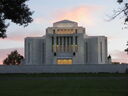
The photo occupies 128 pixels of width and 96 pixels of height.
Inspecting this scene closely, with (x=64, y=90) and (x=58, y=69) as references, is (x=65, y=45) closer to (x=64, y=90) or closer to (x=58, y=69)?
(x=58, y=69)

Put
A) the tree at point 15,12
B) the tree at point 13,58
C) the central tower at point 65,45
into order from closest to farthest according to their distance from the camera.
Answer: the tree at point 15,12 < the central tower at point 65,45 < the tree at point 13,58

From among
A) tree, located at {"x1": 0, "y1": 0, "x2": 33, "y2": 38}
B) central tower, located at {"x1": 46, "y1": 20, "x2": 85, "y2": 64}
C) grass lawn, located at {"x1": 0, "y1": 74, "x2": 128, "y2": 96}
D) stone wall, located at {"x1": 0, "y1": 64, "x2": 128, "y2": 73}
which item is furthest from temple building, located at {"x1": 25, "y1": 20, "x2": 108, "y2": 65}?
tree, located at {"x1": 0, "y1": 0, "x2": 33, "y2": 38}

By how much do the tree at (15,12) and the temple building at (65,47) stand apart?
114m

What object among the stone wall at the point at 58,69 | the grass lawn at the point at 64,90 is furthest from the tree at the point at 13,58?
the grass lawn at the point at 64,90

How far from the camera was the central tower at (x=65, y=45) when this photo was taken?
141025 millimetres

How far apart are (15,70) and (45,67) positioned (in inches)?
277

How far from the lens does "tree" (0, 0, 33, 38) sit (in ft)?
79.6

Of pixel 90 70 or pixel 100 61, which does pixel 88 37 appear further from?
pixel 90 70

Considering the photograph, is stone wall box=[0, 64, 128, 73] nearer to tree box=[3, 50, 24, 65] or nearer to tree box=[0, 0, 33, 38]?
tree box=[0, 0, 33, 38]

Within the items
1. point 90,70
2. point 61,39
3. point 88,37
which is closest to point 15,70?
point 90,70

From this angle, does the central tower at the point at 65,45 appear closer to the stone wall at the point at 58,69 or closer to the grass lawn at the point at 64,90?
the stone wall at the point at 58,69

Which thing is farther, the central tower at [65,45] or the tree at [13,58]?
the tree at [13,58]

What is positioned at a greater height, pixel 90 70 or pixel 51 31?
pixel 51 31

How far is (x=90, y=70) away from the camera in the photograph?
306 ft
